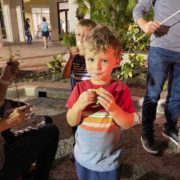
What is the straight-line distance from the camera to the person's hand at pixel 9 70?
2135 millimetres

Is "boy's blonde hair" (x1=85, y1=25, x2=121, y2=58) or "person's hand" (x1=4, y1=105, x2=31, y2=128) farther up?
"boy's blonde hair" (x1=85, y1=25, x2=121, y2=58)

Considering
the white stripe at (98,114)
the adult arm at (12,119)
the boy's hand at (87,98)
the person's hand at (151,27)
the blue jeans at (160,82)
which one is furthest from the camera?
the blue jeans at (160,82)

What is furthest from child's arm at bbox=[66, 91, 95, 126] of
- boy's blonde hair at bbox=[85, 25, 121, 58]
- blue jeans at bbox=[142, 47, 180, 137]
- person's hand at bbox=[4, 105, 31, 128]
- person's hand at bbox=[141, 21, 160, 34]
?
blue jeans at bbox=[142, 47, 180, 137]

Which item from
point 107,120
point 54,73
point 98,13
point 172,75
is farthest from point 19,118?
point 98,13

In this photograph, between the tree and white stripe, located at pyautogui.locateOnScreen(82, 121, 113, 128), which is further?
the tree

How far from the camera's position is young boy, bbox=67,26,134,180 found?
5.72ft

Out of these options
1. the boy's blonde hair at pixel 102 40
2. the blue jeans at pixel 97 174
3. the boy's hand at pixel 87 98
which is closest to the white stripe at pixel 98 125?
the boy's hand at pixel 87 98

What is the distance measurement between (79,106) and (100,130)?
9.3 inches

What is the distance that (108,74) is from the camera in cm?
180

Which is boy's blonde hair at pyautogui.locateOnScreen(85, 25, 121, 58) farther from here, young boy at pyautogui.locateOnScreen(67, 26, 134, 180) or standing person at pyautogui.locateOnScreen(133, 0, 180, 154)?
standing person at pyautogui.locateOnScreen(133, 0, 180, 154)

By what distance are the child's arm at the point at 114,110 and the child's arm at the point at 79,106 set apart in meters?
0.06

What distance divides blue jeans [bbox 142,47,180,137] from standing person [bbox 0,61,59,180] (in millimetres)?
1073

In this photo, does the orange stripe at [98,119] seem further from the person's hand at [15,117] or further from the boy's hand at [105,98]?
the person's hand at [15,117]

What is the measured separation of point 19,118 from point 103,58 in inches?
31.2
